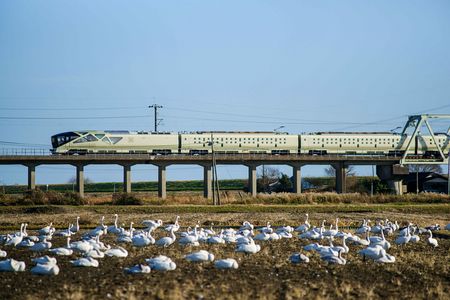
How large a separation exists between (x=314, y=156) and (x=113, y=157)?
1957 centimetres

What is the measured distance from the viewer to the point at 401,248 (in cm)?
2509

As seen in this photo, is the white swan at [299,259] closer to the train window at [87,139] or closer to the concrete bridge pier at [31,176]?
the train window at [87,139]

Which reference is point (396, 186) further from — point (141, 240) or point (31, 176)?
point (141, 240)

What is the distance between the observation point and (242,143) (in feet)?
235


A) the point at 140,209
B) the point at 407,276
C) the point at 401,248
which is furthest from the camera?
the point at 140,209

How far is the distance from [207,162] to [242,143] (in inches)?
178

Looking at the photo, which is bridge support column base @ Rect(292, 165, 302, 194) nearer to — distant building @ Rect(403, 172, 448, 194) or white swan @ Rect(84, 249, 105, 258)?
distant building @ Rect(403, 172, 448, 194)

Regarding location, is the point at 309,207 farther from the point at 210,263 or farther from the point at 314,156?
the point at 210,263

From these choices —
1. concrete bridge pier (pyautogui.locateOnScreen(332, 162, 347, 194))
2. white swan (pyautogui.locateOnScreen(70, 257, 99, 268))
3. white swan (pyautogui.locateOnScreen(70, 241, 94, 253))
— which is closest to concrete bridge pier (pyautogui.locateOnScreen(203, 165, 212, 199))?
concrete bridge pier (pyautogui.locateOnScreen(332, 162, 347, 194))

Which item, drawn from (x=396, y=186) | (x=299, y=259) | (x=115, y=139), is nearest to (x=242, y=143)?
(x=115, y=139)

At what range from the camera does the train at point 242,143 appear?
6744 cm

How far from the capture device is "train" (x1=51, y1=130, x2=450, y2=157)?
67.4 metres

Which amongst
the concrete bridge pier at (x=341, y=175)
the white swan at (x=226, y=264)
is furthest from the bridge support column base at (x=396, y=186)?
the white swan at (x=226, y=264)

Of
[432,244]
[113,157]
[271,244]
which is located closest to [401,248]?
Answer: [432,244]
